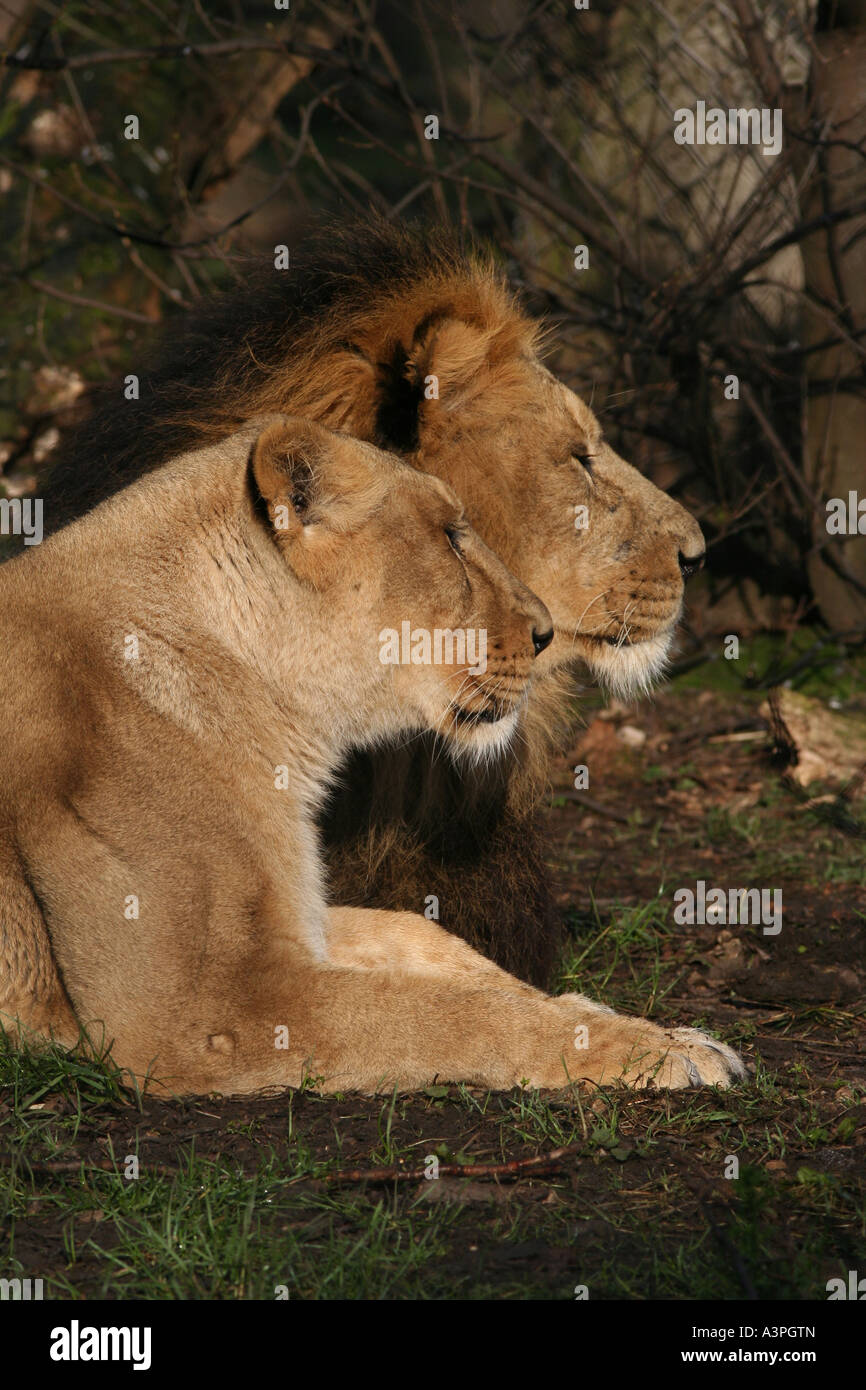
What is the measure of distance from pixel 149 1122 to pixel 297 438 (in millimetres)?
1600

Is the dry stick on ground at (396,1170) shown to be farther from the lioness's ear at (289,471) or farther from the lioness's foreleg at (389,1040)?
the lioness's ear at (289,471)

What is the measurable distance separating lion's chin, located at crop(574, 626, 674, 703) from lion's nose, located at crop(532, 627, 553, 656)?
418 millimetres

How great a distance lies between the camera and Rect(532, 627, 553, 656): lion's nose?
408 centimetres

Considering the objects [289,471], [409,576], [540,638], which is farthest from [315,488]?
[540,638]

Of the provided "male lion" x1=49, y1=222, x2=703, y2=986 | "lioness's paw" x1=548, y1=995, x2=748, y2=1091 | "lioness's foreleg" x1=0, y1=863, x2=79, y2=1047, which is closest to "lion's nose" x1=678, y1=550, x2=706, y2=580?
"male lion" x1=49, y1=222, x2=703, y2=986

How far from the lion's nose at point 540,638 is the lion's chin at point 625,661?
42 cm

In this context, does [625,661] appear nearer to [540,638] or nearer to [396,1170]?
[540,638]

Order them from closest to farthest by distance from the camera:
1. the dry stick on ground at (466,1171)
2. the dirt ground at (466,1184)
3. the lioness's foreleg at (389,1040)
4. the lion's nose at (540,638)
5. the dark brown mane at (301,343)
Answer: the dirt ground at (466,1184) → the dry stick on ground at (466,1171) → the lioness's foreleg at (389,1040) → the lion's nose at (540,638) → the dark brown mane at (301,343)

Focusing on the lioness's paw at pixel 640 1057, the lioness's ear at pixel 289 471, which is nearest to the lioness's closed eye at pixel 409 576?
the lioness's ear at pixel 289 471

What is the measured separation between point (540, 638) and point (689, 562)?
2.62 feet

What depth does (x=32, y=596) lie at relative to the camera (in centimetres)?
383

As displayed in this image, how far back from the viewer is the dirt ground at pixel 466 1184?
2.89 metres

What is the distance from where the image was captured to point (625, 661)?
4.59m

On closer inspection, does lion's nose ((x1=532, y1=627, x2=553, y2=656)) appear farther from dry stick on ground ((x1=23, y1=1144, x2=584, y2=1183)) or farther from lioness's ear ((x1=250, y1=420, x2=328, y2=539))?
dry stick on ground ((x1=23, y1=1144, x2=584, y2=1183))
